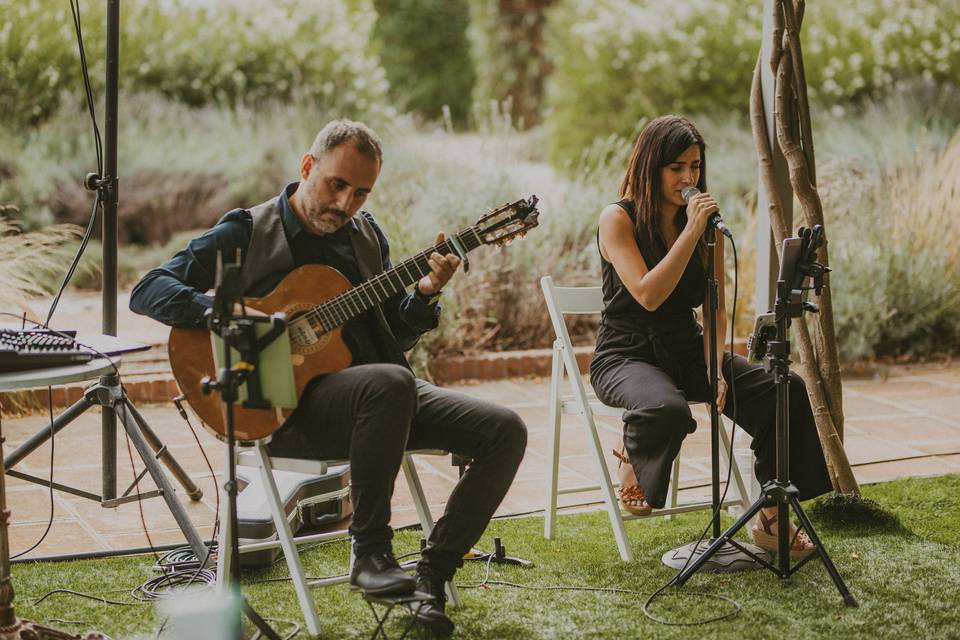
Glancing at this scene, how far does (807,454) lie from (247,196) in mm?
5674

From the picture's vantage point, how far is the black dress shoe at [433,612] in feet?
9.65

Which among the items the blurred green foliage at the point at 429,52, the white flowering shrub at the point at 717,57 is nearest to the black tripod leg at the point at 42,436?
the white flowering shrub at the point at 717,57

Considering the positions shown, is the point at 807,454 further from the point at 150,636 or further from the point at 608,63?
the point at 608,63

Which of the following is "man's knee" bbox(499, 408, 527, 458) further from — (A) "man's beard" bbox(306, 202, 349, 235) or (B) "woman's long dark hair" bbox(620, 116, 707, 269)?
(B) "woman's long dark hair" bbox(620, 116, 707, 269)

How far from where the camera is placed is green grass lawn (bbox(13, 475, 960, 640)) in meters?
3.08

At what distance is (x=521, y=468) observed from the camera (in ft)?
15.4

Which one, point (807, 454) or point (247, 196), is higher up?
point (247, 196)

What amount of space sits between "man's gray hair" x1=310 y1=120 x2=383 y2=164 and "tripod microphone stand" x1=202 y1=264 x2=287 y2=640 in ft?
2.11

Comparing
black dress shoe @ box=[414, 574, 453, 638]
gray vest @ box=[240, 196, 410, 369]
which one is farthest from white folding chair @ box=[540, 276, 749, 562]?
black dress shoe @ box=[414, 574, 453, 638]

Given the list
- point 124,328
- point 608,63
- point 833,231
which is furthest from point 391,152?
point 608,63

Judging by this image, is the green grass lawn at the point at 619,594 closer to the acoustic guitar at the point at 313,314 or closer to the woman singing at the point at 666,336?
the woman singing at the point at 666,336

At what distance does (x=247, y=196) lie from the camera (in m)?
8.36

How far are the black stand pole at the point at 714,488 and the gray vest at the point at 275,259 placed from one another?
3.13 ft

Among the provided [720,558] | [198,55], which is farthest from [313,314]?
[198,55]
